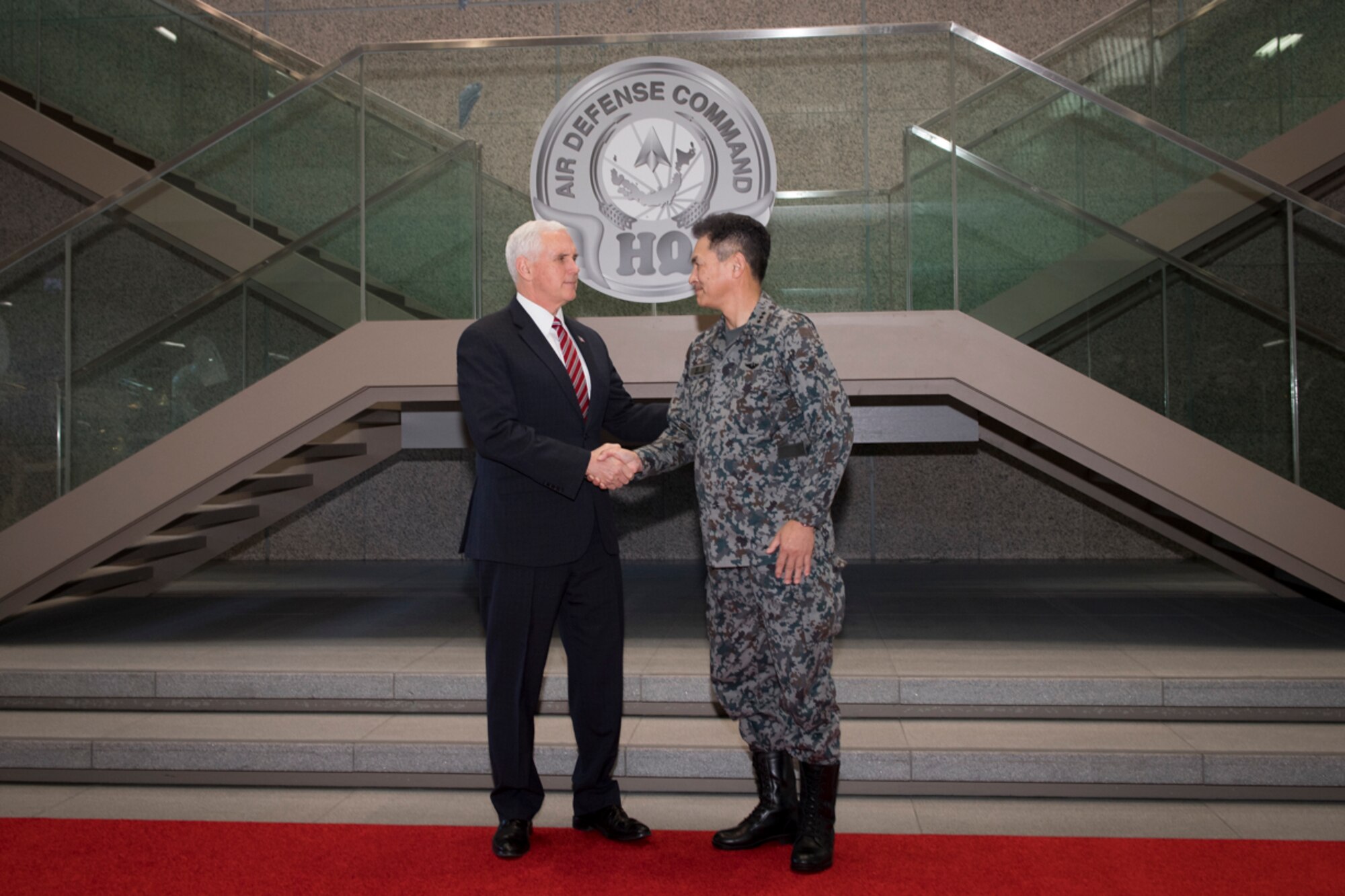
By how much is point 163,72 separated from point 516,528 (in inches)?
174

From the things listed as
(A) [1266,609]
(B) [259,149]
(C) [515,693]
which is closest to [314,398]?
(B) [259,149]

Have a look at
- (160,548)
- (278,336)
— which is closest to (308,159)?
(278,336)

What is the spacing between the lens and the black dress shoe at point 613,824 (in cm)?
265

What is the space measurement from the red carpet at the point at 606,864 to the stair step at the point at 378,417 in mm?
3049

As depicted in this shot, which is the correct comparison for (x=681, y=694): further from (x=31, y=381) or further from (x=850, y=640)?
(x=31, y=381)

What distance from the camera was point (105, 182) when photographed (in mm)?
5645

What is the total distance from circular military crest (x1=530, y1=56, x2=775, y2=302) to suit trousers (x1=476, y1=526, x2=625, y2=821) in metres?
1.68

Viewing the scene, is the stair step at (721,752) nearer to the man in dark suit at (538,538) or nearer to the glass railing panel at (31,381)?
the man in dark suit at (538,538)

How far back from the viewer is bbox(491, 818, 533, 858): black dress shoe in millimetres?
2551

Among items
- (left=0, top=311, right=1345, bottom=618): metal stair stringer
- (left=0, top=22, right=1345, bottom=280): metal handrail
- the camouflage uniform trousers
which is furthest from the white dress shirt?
(left=0, top=22, right=1345, bottom=280): metal handrail

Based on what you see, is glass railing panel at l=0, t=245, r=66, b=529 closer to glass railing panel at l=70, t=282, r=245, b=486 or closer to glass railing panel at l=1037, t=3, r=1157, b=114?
glass railing panel at l=70, t=282, r=245, b=486

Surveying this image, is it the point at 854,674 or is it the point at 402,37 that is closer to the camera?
the point at 854,674

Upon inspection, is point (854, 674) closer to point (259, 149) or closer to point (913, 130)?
point (913, 130)

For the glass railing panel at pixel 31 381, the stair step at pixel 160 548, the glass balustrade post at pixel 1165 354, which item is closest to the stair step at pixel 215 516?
the stair step at pixel 160 548
